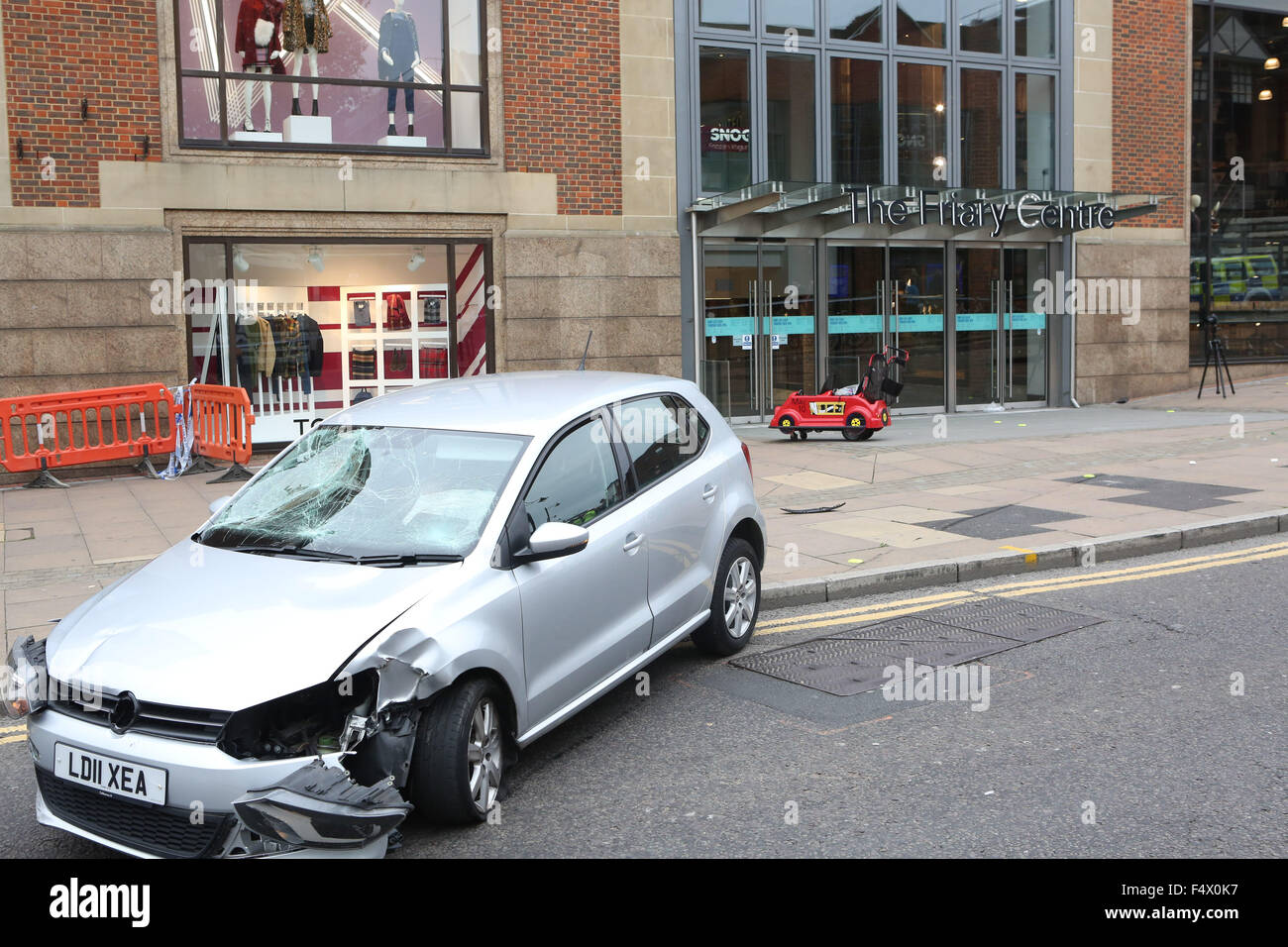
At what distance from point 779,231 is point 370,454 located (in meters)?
14.0

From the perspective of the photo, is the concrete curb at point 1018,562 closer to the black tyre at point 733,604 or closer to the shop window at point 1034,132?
the black tyre at point 733,604

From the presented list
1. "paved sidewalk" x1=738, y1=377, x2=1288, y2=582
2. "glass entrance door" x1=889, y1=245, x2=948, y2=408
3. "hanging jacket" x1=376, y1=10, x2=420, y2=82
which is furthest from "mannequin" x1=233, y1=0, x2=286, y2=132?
"glass entrance door" x1=889, y1=245, x2=948, y2=408

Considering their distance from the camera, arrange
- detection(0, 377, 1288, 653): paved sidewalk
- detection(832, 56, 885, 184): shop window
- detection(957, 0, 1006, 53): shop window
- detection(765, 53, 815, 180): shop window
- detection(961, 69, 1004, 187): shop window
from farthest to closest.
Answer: detection(961, 69, 1004, 187): shop window
detection(957, 0, 1006, 53): shop window
detection(832, 56, 885, 184): shop window
detection(765, 53, 815, 180): shop window
detection(0, 377, 1288, 653): paved sidewalk

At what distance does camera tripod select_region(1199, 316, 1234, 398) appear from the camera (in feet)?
70.4

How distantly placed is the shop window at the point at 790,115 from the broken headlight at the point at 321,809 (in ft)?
51.6

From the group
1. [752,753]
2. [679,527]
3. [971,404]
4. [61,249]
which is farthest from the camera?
[971,404]

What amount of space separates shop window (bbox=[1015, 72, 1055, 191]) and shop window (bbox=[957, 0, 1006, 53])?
814mm

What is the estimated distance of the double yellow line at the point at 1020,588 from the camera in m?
7.62

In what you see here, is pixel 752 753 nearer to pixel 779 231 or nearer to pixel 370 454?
pixel 370 454

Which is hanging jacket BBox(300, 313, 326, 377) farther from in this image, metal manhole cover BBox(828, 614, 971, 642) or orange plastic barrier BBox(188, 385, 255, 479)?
metal manhole cover BBox(828, 614, 971, 642)

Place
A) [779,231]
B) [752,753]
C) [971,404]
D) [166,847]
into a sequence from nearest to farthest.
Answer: [166,847] < [752,753] < [779,231] < [971,404]

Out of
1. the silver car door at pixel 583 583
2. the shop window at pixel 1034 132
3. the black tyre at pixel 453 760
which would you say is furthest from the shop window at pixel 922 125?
the black tyre at pixel 453 760

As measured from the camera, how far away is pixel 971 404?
20.5m
